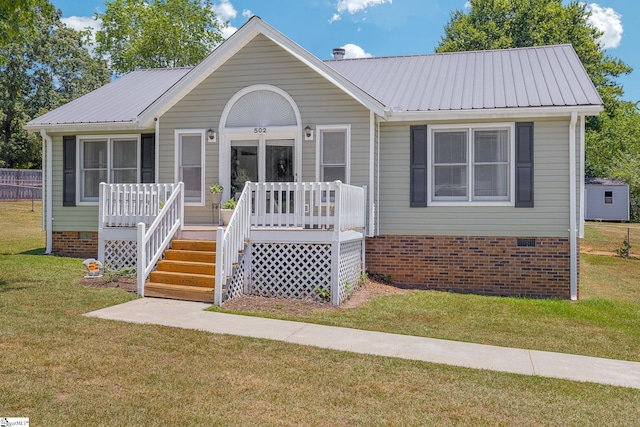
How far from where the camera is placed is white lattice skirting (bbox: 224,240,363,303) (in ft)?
30.4

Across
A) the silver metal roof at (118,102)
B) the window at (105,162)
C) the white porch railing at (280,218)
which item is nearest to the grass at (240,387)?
the white porch railing at (280,218)

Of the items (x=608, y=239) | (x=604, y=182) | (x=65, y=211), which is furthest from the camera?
(x=604, y=182)

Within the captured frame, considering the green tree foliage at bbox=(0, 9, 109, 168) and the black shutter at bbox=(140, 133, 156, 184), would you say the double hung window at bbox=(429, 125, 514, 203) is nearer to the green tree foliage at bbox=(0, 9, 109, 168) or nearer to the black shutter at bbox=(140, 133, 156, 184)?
the black shutter at bbox=(140, 133, 156, 184)

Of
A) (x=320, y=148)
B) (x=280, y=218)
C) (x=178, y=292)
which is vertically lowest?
(x=178, y=292)

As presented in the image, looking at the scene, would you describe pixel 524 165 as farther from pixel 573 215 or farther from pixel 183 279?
pixel 183 279

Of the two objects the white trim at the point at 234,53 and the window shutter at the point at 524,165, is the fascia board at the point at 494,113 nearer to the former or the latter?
the window shutter at the point at 524,165

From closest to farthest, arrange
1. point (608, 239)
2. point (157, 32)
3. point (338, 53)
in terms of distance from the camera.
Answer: point (338, 53), point (608, 239), point (157, 32)

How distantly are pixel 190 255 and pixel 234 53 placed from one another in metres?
4.63

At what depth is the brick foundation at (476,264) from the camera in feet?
35.6

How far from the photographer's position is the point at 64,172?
1333 cm

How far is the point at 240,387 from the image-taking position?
4.83 m

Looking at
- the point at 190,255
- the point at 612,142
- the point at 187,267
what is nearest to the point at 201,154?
the point at 190,255

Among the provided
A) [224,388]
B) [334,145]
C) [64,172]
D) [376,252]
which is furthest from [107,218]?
[224,388]

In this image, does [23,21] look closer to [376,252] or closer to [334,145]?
[334,145]
